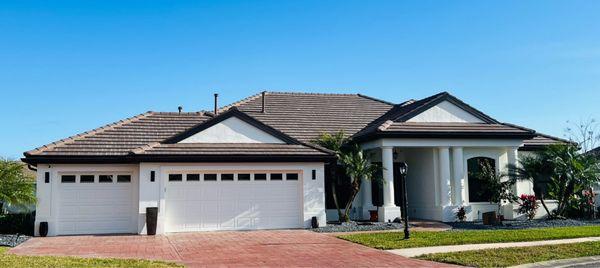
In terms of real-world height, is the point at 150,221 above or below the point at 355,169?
below

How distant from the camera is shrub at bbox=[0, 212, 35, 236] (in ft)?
59.2

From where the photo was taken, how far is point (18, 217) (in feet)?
59.9

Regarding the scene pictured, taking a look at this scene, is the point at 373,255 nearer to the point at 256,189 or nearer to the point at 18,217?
the point at 256,189

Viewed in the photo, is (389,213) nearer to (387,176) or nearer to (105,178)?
(387,176)

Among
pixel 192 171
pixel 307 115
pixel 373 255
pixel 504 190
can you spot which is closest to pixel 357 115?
pixel 307 115

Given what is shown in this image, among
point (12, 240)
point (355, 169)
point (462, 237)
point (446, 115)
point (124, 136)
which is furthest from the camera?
point (446, 115)

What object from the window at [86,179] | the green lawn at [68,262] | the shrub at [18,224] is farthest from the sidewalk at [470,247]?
the shrub at [18,224]

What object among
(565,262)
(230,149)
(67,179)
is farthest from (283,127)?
(565,262)

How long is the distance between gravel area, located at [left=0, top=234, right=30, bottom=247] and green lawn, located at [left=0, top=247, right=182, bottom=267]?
3639mm

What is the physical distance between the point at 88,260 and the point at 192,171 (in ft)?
24.2

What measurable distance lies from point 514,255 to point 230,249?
22.2 feet

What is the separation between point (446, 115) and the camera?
22047 millimetres

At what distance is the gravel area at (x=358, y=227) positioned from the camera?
18297mm

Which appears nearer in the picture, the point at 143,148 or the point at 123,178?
the point at 143,148
